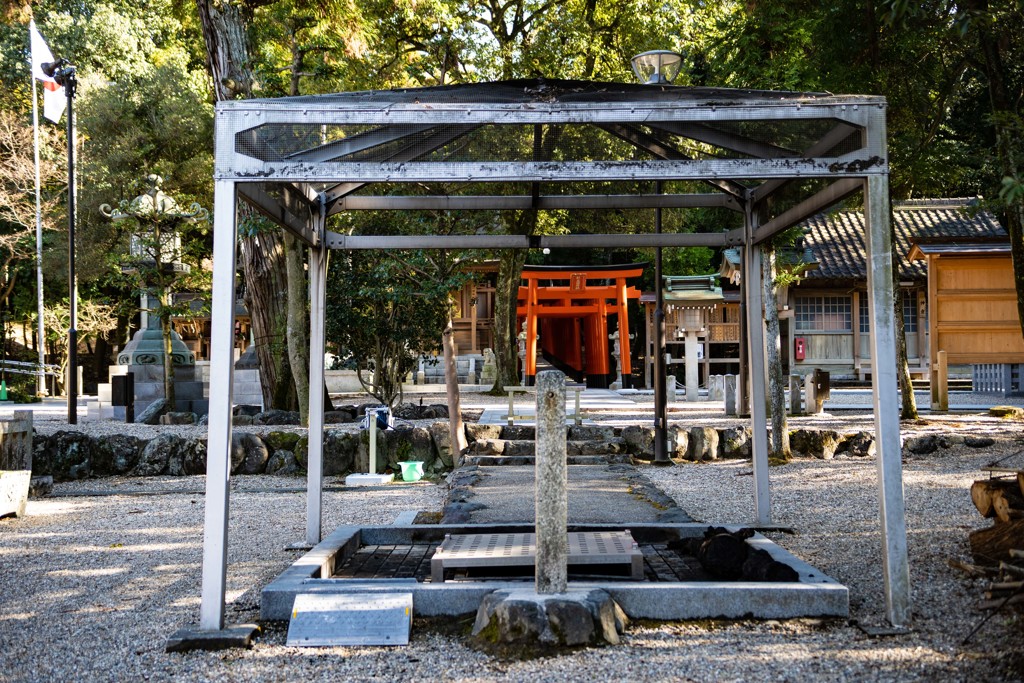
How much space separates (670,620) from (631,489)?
12.9 ft

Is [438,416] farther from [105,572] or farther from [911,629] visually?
[911,629]

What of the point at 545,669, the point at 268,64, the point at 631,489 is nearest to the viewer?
the point at 545,669

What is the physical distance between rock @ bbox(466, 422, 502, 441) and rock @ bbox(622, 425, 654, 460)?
1676 millimetres

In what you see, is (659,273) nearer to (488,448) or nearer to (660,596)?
(488,448)

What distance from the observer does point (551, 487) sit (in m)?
4.05

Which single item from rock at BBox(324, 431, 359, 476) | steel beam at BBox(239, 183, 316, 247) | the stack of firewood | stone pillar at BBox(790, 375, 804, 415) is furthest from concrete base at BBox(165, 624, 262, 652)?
stone pillar at BBox(790, 375, 804, 415)

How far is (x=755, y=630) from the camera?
13.6 ft

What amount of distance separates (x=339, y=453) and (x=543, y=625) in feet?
25.6

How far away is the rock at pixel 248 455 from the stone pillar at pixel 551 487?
8011 millimetres

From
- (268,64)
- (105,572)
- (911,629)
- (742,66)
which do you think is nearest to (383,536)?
(105,572)

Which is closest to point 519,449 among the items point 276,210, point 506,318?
point 276,210

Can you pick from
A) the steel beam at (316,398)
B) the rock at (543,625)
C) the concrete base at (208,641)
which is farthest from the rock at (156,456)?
the rock at (543,625)

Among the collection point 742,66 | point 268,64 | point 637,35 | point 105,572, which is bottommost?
point 105,572

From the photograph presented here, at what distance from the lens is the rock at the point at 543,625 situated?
Result: 12.8 ft
